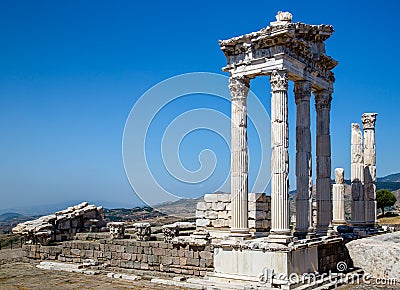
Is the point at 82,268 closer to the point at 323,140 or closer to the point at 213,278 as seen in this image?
the point at 213,278

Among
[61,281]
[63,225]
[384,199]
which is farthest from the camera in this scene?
[384,199]

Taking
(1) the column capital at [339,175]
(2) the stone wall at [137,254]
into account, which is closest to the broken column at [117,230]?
(2) the stone wall at [137,254]

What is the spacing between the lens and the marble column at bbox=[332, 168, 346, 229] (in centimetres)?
2300

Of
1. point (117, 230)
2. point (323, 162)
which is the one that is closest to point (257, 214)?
point (323, 162)

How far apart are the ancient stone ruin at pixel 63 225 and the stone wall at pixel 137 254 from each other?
0.58 meters

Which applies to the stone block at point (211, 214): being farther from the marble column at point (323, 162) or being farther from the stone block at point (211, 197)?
the marble column at point (323, 162)

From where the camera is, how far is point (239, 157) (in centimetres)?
1666

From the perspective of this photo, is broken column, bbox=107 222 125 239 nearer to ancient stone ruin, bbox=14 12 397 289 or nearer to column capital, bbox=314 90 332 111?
ancient stone ruin, bbox=14 12 397 289

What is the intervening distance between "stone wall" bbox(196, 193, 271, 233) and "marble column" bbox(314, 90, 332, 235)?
6.43 ft

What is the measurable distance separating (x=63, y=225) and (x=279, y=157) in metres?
13.8

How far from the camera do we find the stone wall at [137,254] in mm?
17688

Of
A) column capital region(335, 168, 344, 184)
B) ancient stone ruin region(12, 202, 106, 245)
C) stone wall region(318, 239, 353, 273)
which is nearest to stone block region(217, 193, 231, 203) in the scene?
stone wall region(318, 239, 353, 273)

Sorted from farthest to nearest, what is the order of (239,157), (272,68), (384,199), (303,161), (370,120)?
(384,199)
(370,120)
(303,161)
(239,157)
(272,68)

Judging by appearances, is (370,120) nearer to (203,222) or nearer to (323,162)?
(323,162)
